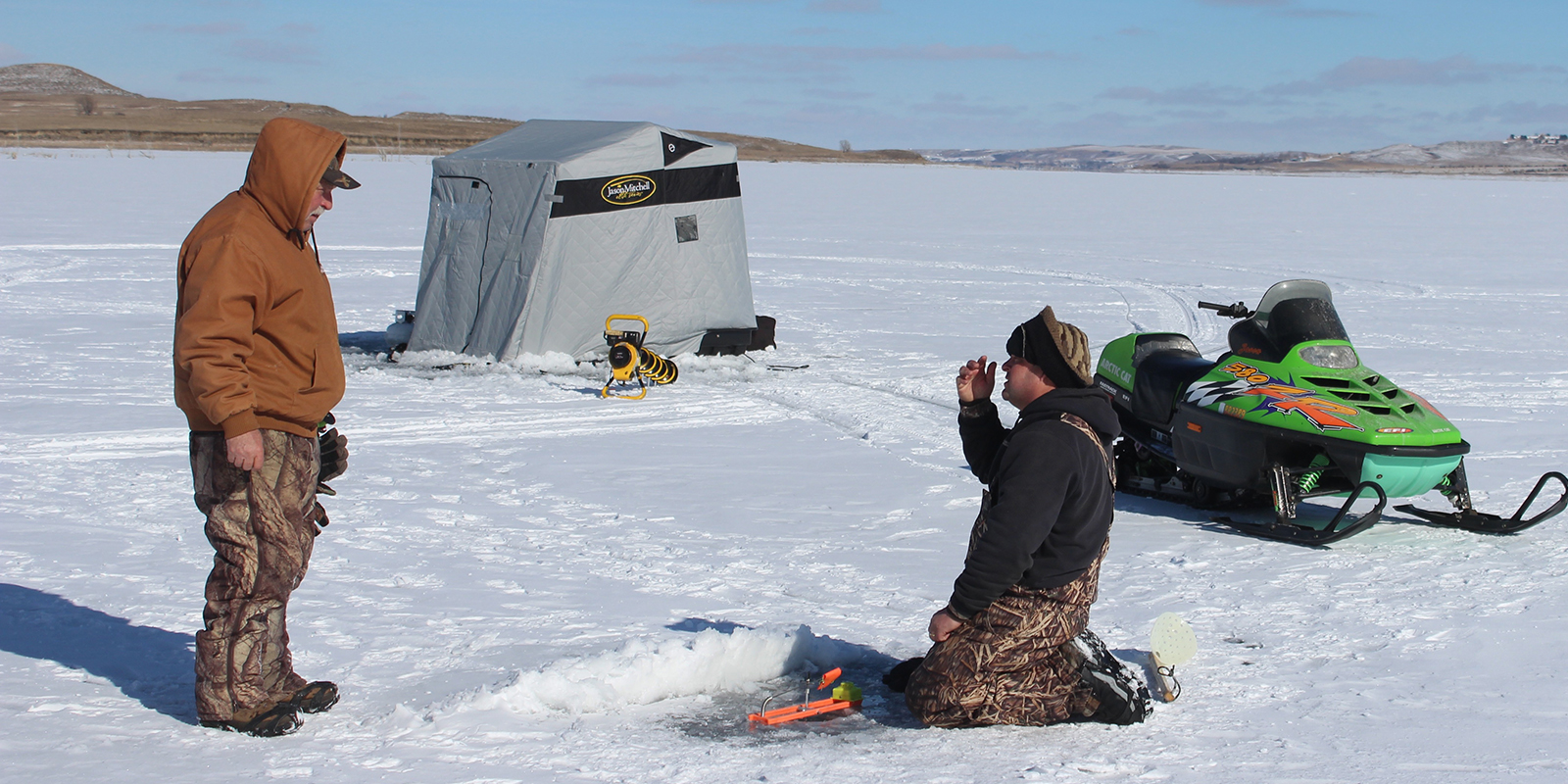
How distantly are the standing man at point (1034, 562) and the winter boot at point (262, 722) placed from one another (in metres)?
1.65

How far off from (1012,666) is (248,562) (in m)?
2.01

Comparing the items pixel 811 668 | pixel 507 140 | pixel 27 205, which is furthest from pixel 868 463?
pixel 27 205

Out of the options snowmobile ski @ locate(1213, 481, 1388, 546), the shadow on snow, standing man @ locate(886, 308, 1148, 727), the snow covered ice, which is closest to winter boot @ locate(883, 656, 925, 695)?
the snow covered ice

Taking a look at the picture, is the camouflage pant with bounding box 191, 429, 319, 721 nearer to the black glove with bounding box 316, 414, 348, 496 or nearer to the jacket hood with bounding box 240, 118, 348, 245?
the black glove with bounding box 316, 414, 348, 496

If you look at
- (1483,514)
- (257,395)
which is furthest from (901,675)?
(1483,514)

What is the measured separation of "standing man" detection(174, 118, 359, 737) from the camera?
2883mm

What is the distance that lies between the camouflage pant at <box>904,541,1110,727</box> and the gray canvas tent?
6553mm

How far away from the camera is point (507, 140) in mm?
10000

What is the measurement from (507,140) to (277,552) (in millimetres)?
7421

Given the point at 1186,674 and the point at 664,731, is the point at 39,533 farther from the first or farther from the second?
the point at 1186,674

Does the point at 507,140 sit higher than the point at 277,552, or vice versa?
the point at 507,140

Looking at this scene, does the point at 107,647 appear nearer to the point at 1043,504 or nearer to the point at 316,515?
the point at 316,515

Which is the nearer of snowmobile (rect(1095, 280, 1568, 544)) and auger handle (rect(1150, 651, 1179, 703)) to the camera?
auger handle (rect(1150, 651, 1179, 703))

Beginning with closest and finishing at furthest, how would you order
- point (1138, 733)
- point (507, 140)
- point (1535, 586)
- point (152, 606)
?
point (1138, 733) < point (152, 606) < point (1535, 586) < point (507, 140)
